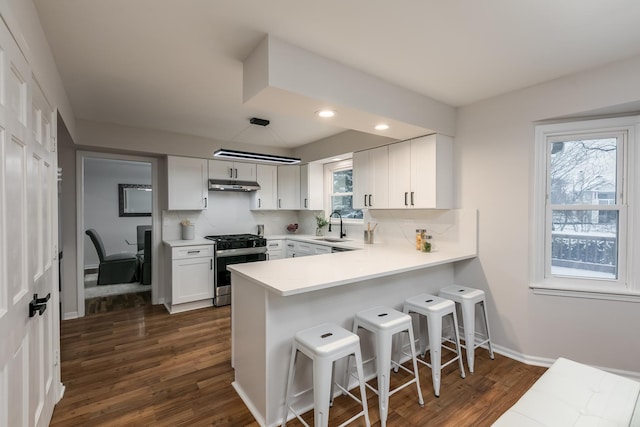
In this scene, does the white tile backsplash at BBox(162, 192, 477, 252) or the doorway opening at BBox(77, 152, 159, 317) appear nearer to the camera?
→ the white tile backsplash at BBox(162, 192, 477, 252)

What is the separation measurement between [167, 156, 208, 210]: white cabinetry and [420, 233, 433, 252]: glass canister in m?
3.09

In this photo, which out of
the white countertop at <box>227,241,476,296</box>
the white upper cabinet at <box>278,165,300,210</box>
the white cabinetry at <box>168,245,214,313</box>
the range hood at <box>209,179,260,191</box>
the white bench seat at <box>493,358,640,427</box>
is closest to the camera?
the white bench seat at <box>493,358,640,427</box>

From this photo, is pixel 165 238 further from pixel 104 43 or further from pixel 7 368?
pixel 7 368

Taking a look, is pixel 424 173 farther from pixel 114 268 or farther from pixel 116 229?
pixel 116 229

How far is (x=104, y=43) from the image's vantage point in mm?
1961

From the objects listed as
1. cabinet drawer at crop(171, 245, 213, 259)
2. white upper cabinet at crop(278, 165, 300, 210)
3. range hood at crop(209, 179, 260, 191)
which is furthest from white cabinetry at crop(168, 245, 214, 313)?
white upper cabinet at crop(278, 165, 300, 210)

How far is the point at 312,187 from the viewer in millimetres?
4953

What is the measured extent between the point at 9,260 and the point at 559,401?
2.49 m

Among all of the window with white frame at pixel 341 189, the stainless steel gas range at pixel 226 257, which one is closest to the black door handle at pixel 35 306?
the stainless steel gas range at pixel 226 257

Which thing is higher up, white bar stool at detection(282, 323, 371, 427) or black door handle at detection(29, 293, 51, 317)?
black door handle at detection(29, 293, 51, 317)

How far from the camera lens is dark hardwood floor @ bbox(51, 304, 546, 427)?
1.97 metres

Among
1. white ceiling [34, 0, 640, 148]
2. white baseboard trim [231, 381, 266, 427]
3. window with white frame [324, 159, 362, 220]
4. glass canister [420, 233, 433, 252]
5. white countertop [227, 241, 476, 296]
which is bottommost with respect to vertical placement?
white baseboard trim [231, 381, 266, 427]

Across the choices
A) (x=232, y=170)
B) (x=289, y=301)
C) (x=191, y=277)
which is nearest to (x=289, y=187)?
(x=232, y=170)

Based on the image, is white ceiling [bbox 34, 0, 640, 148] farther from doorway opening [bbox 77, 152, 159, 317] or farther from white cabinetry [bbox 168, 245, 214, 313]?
doorway opening [bbox 77, 152, 159, 317]
